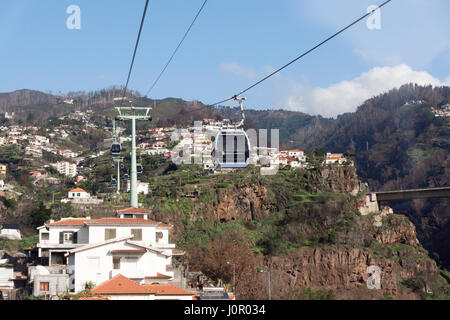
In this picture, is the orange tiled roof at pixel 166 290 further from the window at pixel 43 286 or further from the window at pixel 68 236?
the window at pixel 68 236

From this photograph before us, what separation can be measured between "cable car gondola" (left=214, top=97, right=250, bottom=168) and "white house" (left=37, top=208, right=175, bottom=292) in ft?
21.4

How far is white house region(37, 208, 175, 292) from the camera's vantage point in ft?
112

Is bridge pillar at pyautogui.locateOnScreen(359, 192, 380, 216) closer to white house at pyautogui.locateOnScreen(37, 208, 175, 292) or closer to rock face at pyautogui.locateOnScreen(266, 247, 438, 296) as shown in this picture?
rock face at pyautogui.locateOnScreen(266, 247, 438, 296)

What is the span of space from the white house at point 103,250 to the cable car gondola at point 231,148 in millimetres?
6508

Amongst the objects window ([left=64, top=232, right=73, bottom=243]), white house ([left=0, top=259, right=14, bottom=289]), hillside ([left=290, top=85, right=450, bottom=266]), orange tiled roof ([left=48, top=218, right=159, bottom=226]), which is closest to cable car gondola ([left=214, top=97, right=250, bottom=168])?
orange tiled roof ([left=48, top=218, right=159, bottom=226])

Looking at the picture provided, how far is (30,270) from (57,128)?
150 metres

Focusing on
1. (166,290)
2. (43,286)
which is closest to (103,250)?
(43,286)

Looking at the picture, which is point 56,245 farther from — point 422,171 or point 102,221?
point 422,171

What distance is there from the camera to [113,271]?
34344mm

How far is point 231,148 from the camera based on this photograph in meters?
33.5

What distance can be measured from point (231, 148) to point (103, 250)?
8.32 m

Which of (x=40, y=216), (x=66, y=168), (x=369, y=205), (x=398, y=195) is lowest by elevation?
(x=40, y=216)
